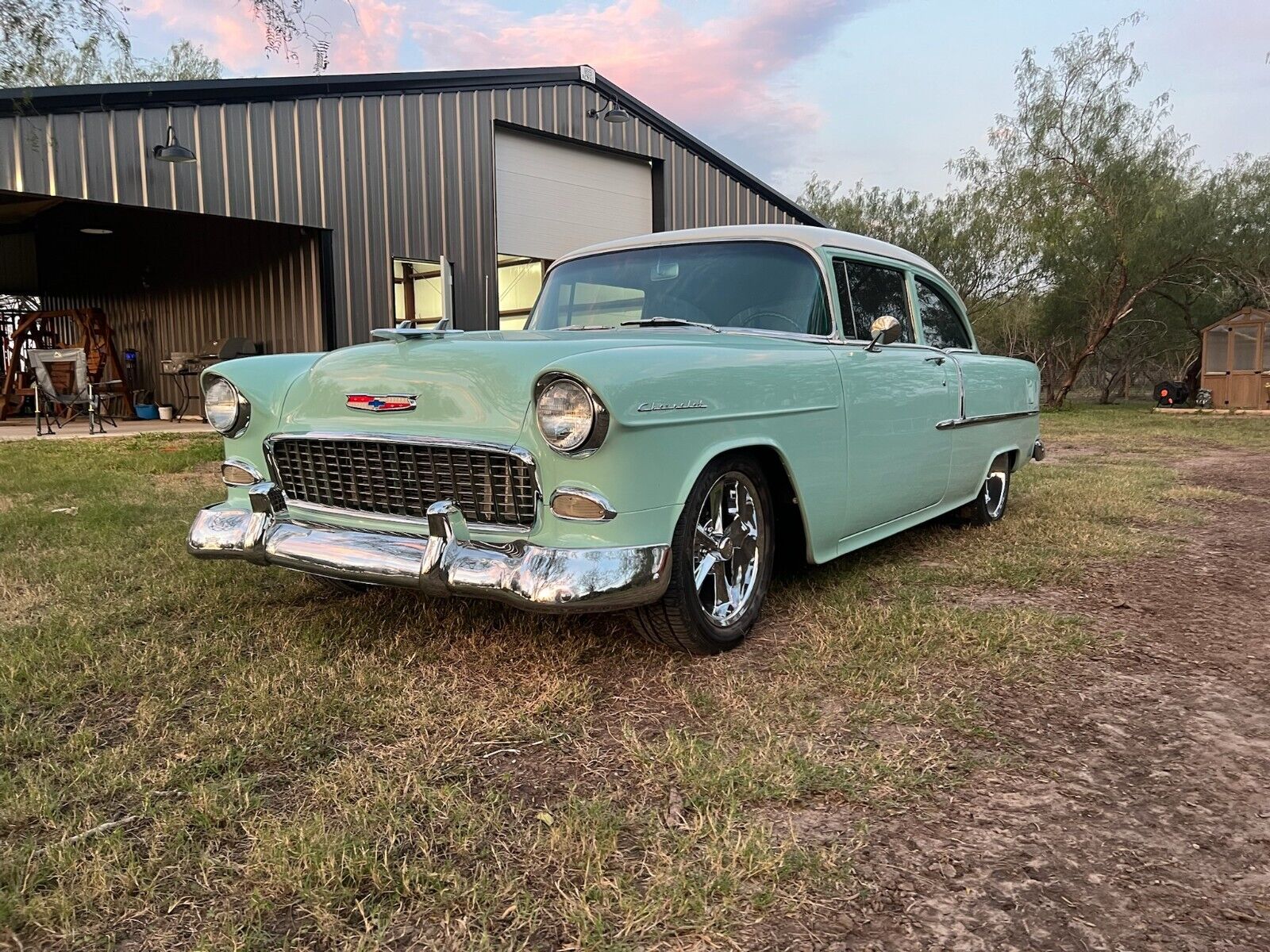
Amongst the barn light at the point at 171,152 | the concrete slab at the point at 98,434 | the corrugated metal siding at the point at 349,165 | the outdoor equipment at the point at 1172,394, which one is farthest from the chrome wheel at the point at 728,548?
the outdoor equipment at the point at 1172,394

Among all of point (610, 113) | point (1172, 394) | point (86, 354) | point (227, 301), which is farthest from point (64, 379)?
point (1172, 394)

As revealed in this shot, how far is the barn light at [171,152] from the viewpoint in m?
8.56

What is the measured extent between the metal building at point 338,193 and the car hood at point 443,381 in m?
6.14

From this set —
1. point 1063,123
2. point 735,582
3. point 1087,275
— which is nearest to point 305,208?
point 735,582

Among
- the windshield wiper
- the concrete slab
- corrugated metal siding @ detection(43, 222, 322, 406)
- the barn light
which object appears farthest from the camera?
corrugated metal siding @ detection(43, 222, 322, 406)

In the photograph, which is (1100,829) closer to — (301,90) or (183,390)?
(301,90)

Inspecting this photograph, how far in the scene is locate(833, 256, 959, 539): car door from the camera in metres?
3.32

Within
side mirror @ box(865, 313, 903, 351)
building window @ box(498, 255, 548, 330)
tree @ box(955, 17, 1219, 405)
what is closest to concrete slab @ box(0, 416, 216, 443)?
building window @ box(498, 255, 548, 330)

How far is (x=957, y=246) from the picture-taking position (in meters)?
25.2

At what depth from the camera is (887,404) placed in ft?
11.6

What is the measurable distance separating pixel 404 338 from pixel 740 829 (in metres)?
1.89

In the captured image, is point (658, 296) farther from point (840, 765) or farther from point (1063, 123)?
point (1063, 123)

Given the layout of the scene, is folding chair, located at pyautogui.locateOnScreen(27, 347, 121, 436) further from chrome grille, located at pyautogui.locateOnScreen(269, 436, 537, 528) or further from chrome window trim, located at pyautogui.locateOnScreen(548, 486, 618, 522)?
chrome window trim, located at pyautogui.locateOnScreen(548, 486, 618, 522)

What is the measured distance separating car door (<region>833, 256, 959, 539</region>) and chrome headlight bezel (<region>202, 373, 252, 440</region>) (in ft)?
7.06
